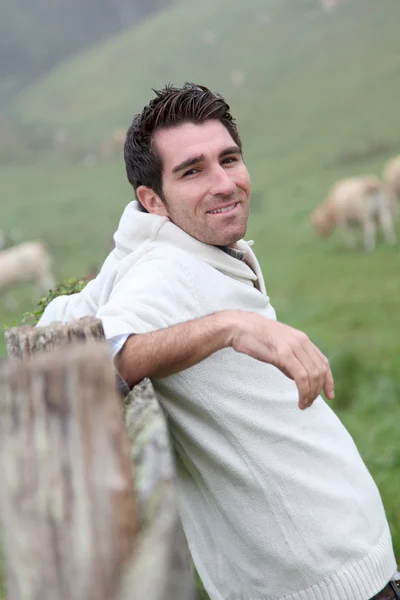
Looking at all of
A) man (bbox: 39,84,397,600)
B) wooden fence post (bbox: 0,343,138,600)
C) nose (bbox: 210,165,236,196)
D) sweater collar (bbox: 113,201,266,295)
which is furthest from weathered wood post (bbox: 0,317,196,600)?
nose (bbox: 210,165,236,196)

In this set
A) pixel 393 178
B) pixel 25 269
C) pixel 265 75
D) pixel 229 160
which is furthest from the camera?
pixel 265 75

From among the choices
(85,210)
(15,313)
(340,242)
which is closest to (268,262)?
(340,242)

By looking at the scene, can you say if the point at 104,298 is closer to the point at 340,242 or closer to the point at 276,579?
the point at 276,579

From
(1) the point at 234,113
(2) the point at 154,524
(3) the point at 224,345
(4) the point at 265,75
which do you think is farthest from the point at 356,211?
(2) the point at 154,524

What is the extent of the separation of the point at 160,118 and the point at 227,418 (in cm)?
76

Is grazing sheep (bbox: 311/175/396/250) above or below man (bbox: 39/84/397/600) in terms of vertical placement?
above

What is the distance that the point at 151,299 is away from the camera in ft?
5.21

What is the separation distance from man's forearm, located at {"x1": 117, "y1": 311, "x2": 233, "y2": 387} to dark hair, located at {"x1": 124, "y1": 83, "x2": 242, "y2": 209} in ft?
1.95

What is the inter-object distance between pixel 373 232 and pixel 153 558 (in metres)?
11.3

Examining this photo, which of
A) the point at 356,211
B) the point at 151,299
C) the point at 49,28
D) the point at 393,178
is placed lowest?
the point at 151,299

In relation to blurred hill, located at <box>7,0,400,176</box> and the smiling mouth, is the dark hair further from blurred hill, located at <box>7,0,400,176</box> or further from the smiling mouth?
A: blurred hill, located at <box>7,0,400,176</box>

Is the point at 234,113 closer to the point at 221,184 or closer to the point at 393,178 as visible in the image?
the point at 393,178

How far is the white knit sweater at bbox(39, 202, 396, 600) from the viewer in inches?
66.1

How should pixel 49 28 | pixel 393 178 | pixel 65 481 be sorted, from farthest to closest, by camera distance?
pixel 49 28
pixel 393 178
pixel 65 481
